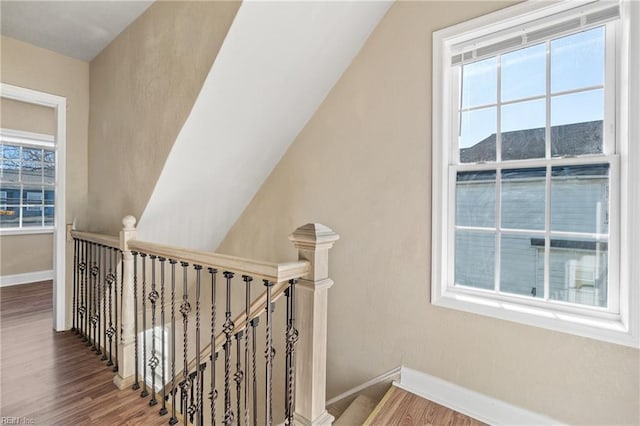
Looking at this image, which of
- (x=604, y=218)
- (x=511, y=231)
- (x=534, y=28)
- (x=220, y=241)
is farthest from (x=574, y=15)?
(x=220, y=241)

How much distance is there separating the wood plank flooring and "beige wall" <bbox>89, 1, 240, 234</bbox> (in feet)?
6.93

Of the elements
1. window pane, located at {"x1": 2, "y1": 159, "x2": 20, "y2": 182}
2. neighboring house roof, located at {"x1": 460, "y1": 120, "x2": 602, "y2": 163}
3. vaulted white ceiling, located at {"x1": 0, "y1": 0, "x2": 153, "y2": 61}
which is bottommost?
neighboring house roof, located at {"x1": 460, "y1": 120, "x2": 602, "y2": 163}

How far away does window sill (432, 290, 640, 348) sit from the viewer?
4.48 ft

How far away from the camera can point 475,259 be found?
181cm

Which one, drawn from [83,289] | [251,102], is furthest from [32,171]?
[251,102]

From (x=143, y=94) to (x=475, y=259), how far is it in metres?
2.65

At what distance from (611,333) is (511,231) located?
61 centimetres

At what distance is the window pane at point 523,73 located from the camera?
1.62m

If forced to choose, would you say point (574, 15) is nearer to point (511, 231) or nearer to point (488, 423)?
point (511, 231)

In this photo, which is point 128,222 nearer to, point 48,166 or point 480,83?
point 480,83

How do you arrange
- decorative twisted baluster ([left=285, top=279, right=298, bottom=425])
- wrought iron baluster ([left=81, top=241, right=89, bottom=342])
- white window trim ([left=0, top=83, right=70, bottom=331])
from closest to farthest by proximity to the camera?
decorative twisted baluster ([left=285, top=279, right=298, bottom=425])
wrought iron baluster ([left=81, top=241, right=89, bottom=342])
white window trim ([left=0, top=83, right=70, bottom=331])

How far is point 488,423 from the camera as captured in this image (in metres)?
1.60

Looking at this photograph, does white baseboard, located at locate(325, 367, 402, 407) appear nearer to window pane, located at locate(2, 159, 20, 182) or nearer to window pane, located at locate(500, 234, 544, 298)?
window pane, located at locate(500, 234, 544, 298)

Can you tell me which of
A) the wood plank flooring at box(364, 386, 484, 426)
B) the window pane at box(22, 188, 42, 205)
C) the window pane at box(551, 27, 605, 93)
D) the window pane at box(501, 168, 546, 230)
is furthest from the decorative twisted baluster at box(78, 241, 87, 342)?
the window pane at box(551, 27, 605, 93)
